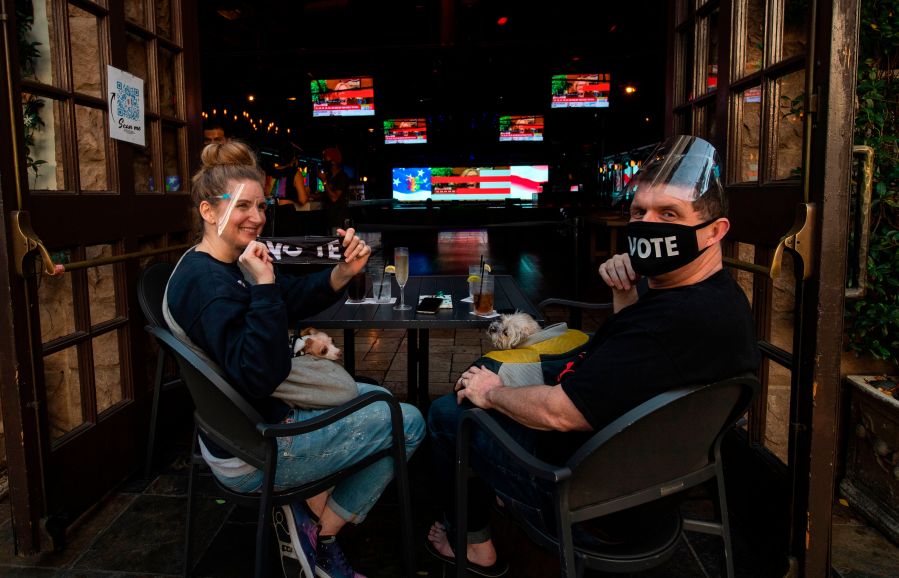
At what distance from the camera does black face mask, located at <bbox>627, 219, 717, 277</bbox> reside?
1.36 meters

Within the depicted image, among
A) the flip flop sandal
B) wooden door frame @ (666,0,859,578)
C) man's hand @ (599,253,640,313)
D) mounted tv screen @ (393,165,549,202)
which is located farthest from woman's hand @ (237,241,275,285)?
mounted tv screen @ (393,165,549,202)

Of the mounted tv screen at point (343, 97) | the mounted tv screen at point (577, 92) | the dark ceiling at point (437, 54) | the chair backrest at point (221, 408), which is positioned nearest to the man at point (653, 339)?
the chair backrest at point (221, 408)

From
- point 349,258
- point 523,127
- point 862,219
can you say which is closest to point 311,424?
point 349,258

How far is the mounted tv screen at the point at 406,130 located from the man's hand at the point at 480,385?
14.5 meters

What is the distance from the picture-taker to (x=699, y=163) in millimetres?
1419

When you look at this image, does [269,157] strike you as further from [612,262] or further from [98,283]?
[612,262]

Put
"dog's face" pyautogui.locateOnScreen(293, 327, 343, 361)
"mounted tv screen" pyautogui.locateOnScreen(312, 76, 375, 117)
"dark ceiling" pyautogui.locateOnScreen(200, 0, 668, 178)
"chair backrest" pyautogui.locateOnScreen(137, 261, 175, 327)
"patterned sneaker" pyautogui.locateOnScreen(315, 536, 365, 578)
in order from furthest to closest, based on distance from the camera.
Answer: "mounted tv screen" pyautogui.locateOnScreen(312, 76, 375, 117)
"dark ceiling" pyautogui.locateOnScreen(200, 0, 668, 178)
"chair backrest" pyautogui.locateOnScreen(137, 261, 175, 327)
"dog's face" pyautogui.locateOnScreen(293, 327, 343, 361)
"patterned sneaker" pyautogui.locateOnScreen(315, 536, 365, 578)

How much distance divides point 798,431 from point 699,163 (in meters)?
0.89

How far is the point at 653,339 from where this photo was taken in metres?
1.24

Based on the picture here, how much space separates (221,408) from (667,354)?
3.50ft

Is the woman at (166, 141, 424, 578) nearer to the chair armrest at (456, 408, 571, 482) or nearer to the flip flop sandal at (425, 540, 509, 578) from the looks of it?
the chair armrest at (456, 408, 571, 482)

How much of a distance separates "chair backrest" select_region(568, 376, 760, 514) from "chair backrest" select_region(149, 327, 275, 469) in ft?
2.55

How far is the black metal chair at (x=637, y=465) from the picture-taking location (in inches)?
47.3

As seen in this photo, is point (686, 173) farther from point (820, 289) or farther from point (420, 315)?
point (420, 315)
